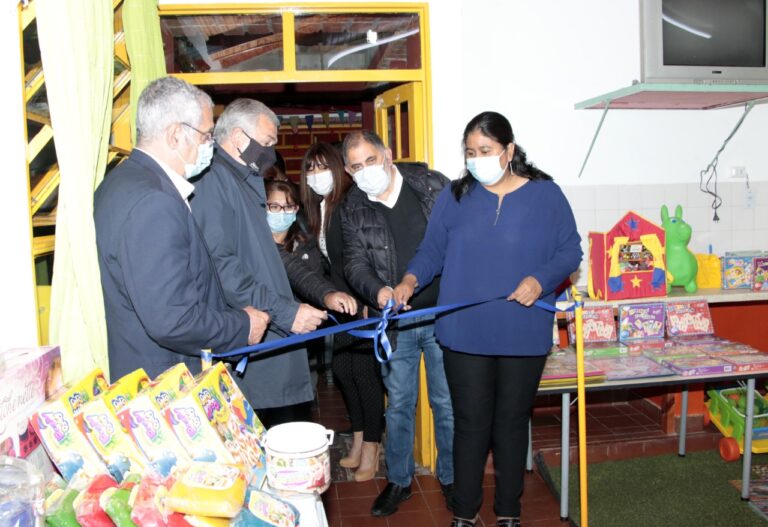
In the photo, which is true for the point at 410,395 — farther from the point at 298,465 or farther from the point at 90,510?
the point at 90,510

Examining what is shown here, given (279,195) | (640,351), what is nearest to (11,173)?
(279,195)

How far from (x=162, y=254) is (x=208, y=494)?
0.67 metres

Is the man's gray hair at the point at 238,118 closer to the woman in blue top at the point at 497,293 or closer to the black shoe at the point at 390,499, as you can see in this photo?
the woman in blue top at the point at 497,293

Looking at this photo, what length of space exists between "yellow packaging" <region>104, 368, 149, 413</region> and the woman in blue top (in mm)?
1145

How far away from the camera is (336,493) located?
3322 mm

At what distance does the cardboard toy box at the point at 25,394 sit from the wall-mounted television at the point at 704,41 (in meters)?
3.24

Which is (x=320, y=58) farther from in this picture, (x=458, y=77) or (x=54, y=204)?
(x=54, y=204)

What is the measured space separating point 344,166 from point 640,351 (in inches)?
70.1

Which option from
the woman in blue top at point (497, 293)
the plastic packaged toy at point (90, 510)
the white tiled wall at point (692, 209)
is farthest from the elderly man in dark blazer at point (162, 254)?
the white tiled wall at point (692, 209)

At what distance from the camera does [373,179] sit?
2.85 m

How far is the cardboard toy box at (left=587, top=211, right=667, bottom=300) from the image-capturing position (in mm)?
3584

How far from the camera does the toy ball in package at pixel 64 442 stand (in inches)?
54.6

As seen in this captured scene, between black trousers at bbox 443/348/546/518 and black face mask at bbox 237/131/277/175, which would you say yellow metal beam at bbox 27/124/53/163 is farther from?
black trousers at bbox 443/348/546/518

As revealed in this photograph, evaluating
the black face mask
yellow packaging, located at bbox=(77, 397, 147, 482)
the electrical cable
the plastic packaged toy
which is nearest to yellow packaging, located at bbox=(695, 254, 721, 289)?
the electrical cable
